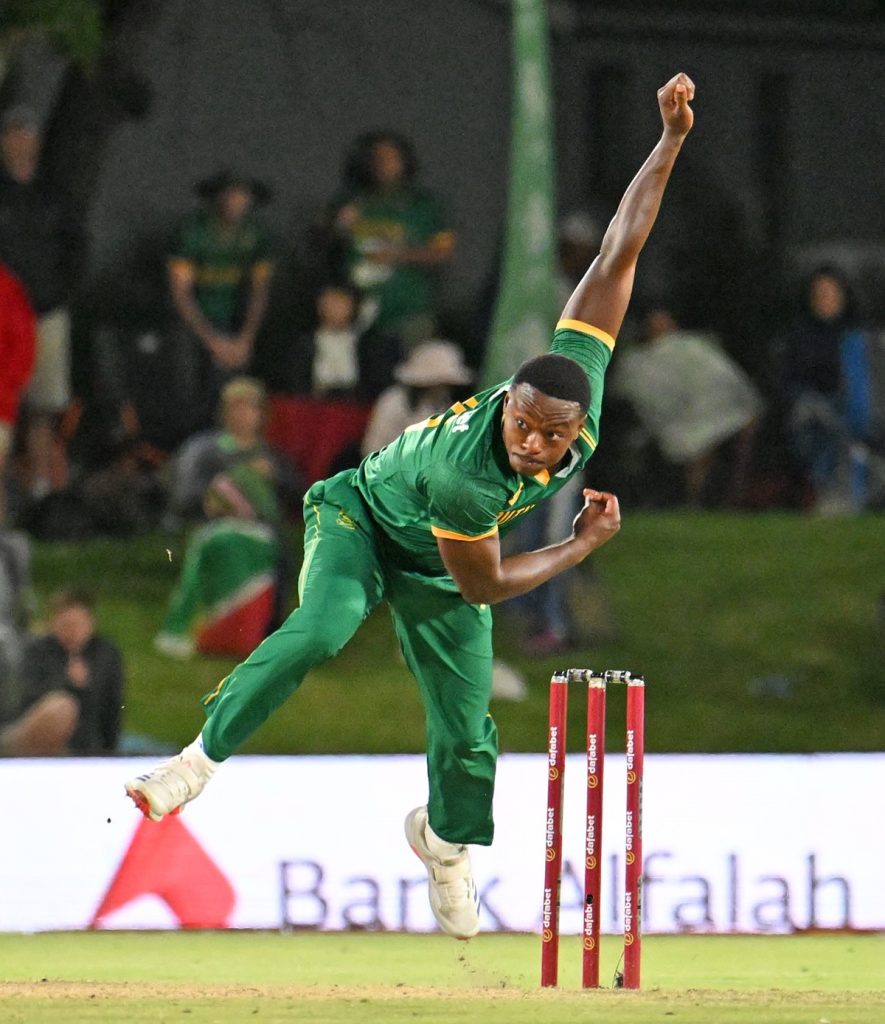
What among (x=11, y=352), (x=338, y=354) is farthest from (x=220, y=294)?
(x=11, y=352)

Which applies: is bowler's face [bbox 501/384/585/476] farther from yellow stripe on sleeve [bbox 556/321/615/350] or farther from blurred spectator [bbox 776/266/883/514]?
blurred spectator [bbox 776/266/883/514]

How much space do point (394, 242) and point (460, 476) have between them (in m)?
6.24

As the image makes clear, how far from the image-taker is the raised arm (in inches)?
234

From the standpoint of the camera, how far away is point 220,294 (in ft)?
37.6

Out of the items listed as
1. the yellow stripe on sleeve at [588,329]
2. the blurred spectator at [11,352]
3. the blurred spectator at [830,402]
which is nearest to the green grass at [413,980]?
the yellow stripe on sleeve at [588,329]

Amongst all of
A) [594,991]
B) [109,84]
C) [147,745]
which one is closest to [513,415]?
[594,991]

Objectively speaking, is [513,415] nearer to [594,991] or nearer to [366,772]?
[594,991]

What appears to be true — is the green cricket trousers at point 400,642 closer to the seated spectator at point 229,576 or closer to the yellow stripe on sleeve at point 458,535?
the yellow stripe on sleeve at point 458,535

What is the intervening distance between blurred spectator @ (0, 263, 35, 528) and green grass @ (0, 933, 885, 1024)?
359 centimetres

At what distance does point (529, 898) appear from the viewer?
27.2ft

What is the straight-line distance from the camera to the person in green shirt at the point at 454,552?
5.39 meters

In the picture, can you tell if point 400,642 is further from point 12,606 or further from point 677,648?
point 677,648

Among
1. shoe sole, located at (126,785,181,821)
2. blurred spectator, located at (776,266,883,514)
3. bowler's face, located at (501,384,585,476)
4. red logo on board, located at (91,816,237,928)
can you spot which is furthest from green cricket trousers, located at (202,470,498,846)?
blurred spectator, located at (776,266,883,514)

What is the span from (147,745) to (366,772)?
2.27 meters
